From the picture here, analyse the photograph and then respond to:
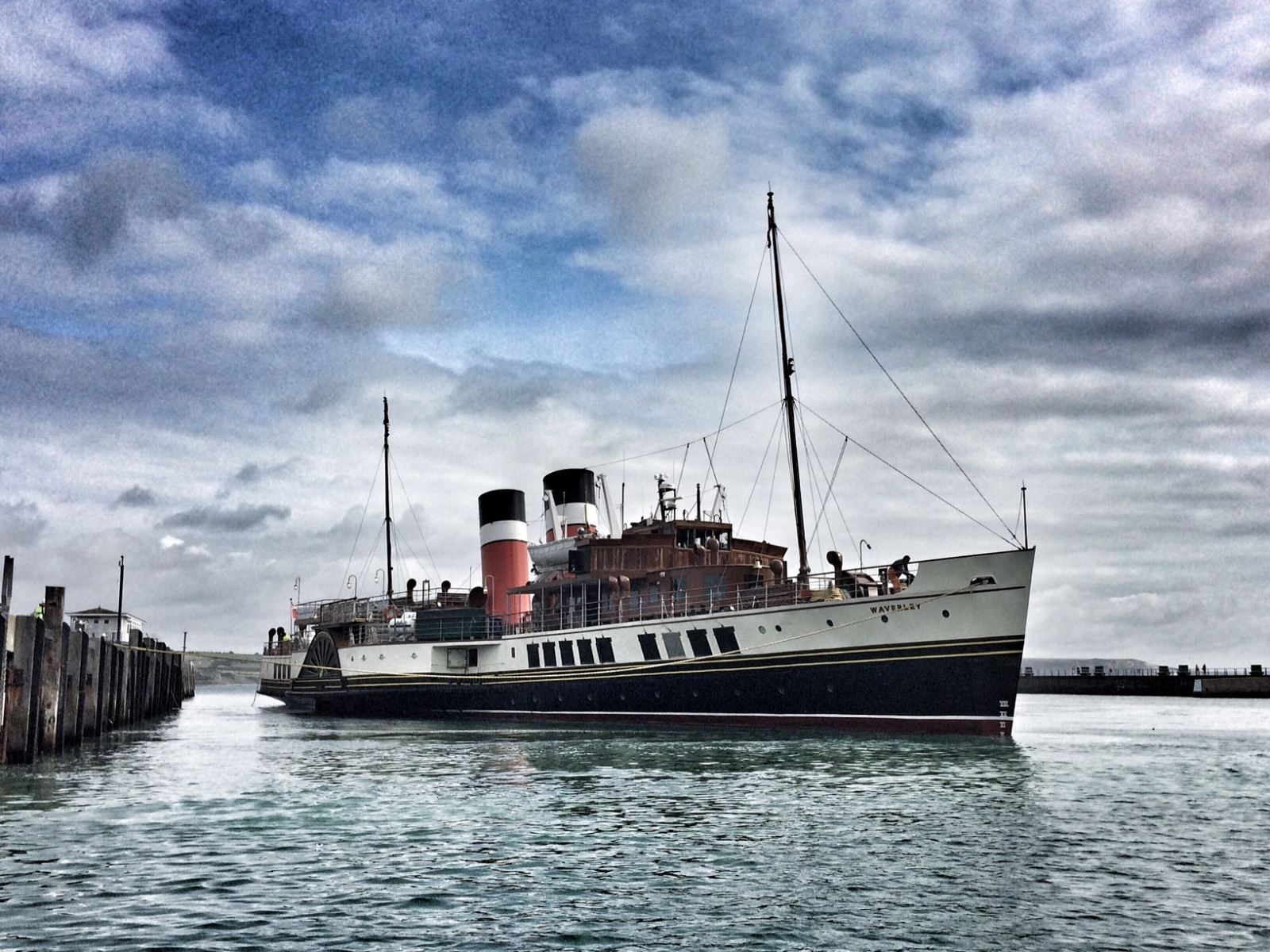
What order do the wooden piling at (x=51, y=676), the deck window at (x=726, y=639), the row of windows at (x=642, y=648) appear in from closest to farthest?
the wooden piling at (x=51, y=676) < the deck window at (x=726, y=639) < the row of windows at (x=642, y=648)

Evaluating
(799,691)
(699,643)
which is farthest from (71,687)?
(799,691)

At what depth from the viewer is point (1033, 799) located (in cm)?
2003

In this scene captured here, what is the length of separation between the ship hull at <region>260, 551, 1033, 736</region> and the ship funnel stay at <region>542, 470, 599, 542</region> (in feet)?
21.5

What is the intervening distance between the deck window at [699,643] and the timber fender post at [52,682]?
18.5 metres

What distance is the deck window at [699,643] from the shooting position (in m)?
35.8

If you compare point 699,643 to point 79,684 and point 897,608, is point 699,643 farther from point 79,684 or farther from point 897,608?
point 79,684

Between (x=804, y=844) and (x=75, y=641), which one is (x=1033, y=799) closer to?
(x=804, y=844)

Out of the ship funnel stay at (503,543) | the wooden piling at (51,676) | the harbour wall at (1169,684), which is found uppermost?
the ship funnel stay at (503,543)

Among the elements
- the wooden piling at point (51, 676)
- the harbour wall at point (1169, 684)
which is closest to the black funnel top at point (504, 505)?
the wooden piling at point (51, 676)

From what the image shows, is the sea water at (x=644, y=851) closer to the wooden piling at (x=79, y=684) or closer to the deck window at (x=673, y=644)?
the wooden piling at (x=79, y=684)

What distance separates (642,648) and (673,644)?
1.45m

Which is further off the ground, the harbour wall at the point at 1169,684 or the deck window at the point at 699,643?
the deck window at the point at 699,643

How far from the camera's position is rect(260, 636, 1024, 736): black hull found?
30797 mm

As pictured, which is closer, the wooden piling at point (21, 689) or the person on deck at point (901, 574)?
the wooden piling at point (21, 689)
